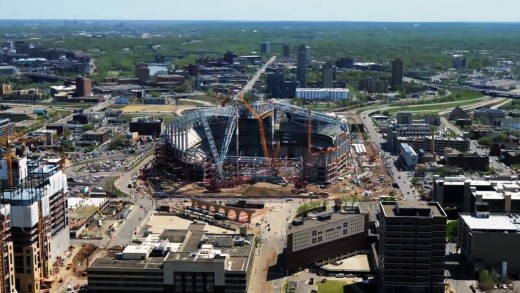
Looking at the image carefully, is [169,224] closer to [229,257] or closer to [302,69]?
[229,257]

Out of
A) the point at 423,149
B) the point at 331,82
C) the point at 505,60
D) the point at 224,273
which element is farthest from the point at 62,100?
the point at 505,60

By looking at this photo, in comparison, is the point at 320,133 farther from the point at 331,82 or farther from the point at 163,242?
the point at 331,82

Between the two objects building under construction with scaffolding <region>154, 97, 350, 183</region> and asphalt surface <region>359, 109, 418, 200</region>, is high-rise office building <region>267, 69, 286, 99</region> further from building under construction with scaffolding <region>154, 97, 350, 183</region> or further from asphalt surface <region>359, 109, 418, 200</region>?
building under construction with scaffolding <region>154, 97, 350, 183</region>

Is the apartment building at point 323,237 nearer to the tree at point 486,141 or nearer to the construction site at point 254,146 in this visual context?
the construction site at point 254,146

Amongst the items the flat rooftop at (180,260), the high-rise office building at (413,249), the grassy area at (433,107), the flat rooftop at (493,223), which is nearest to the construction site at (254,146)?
the flat rooftop at (493,223)

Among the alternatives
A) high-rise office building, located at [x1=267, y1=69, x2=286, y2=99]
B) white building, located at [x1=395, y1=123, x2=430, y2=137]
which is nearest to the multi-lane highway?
high-rise office building, located at [x1=267, y1=69, x2=286, y2=99]

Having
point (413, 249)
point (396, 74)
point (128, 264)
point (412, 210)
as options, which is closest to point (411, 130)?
point (412, 210)
